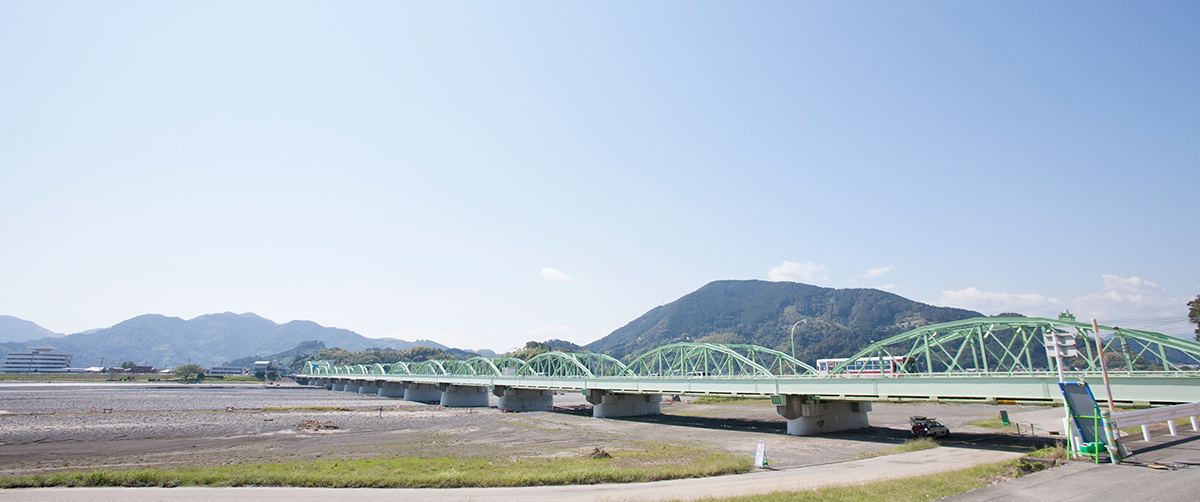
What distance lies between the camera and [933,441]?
39312mm

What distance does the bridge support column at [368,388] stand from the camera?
6265 inches

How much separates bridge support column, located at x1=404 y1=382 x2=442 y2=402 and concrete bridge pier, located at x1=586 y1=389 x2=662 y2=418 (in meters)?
64.2

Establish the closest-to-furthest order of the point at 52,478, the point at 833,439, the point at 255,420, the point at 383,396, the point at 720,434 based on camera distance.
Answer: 1. the point at 52,478
2. the point at 833,439
3. the point at 720,434
4. the point at 255,420
5. the point at 383,396

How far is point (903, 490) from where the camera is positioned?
1966 centimetres

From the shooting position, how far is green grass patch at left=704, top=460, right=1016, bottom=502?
1811 centimetres

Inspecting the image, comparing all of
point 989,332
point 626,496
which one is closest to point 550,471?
point 626,496

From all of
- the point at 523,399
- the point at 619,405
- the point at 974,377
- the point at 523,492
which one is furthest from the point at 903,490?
the point at 523,399

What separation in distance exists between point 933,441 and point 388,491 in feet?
127

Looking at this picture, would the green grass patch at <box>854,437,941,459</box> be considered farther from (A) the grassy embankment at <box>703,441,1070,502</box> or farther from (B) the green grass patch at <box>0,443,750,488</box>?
(A) the grassy embankment at <box>703,441,1070,502</box>

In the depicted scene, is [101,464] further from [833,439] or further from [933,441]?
[933,441]

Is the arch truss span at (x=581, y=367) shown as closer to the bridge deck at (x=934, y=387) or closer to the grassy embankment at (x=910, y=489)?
the bridge deck at (x=934, y=387)

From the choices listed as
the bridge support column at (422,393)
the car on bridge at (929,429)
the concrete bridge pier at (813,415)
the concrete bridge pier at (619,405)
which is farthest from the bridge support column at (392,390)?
the car on bridge at (929,429)

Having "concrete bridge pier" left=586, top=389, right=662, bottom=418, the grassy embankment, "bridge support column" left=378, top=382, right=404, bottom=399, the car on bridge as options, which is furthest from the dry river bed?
"bridge support column" left=378, top=382, right=404, bottom=399

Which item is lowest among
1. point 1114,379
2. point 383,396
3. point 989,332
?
point 383,396
